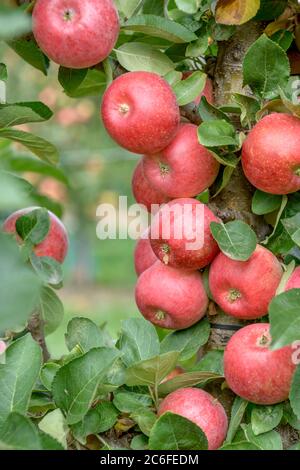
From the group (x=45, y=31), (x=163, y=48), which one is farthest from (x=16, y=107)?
(x=163, y=48)

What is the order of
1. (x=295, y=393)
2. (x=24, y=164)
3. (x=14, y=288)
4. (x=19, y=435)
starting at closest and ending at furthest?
(x=14, y=288), (x=19, y=435), (x=295, y=393), (x=24, y=164)

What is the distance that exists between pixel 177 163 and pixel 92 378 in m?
0.26

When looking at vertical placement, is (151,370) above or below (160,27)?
below

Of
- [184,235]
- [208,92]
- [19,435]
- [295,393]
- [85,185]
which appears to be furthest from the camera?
[85,185]

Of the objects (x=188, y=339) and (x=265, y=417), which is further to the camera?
(x=188, y=339)

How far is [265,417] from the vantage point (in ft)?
2.46

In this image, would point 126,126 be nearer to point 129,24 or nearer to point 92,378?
point 129,24

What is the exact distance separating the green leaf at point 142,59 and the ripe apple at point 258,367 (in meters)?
0.32

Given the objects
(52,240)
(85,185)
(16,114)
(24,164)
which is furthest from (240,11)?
(85,185)

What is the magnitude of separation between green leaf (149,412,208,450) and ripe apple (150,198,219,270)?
0.67 feet

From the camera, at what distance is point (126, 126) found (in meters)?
0.79

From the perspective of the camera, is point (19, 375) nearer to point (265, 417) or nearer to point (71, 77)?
point (265, 417)

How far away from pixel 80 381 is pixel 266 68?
38cm
